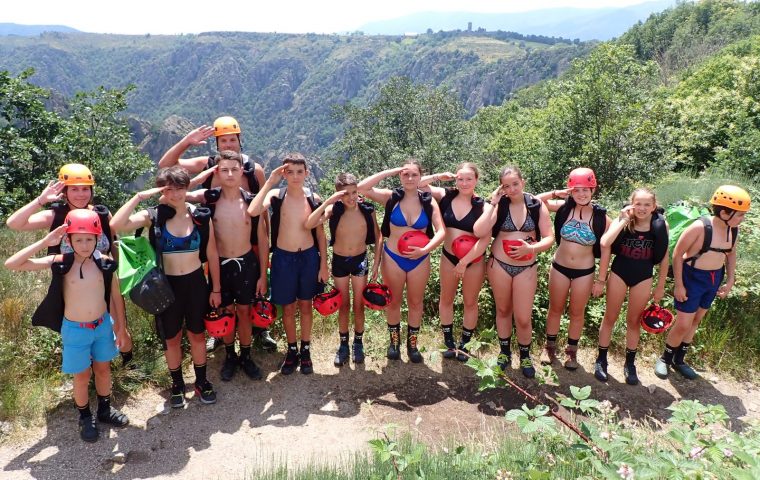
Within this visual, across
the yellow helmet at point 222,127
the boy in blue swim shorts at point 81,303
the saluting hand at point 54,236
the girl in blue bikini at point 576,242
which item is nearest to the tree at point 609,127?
the girl in blue bikini at point 576,242

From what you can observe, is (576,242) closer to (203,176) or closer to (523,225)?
(523,225)

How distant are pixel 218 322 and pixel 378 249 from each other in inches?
70.3

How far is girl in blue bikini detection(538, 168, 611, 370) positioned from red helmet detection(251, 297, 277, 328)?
3.04 meters

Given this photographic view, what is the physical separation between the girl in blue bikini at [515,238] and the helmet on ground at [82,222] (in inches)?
135

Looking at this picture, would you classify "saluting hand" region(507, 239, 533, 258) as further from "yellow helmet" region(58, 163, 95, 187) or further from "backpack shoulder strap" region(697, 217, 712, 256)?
"yellow helmet" region(58, 163, 95, 187)

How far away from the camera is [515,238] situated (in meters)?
4.90

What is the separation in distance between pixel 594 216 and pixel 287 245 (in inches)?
125

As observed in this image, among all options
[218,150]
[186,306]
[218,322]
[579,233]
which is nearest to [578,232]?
[579,233]

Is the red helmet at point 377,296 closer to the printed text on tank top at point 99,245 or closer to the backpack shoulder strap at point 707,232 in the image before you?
the printed text on tank top at point 99,245

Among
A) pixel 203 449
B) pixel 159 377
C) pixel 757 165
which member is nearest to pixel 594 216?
Result: pixel 203 449

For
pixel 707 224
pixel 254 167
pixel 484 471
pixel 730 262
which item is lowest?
pixel 484 471

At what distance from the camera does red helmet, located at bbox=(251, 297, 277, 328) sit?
498cm

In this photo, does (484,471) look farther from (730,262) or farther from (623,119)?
(623,119)

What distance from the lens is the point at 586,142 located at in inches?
542
